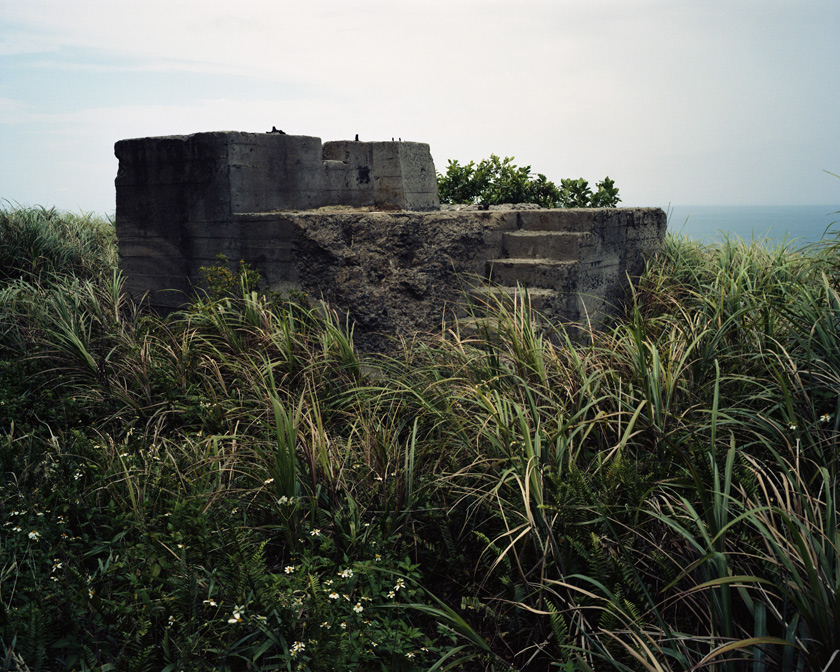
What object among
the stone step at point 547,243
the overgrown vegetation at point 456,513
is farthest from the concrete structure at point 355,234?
the overgrown vegetation at point 456,513

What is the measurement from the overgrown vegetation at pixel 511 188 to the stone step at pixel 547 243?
4.03 metres

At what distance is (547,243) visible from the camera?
543 centimetres

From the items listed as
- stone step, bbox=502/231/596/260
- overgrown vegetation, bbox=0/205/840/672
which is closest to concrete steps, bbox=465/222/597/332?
stone step, bbox=502/231/596/260

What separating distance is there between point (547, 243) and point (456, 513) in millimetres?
A: 2848

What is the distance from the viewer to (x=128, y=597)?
2.54m

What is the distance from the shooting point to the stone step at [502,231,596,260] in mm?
5340

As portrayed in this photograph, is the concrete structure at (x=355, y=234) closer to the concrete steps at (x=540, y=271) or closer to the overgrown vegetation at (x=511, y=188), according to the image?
the concrete steps at (x=540, y=271)

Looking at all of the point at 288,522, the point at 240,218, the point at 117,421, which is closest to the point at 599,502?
the point at 288,522

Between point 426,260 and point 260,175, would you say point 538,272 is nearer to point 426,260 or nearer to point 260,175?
point 426,260

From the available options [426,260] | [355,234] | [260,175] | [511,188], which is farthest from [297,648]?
[511,188]

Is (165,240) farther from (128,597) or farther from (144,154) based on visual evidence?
(128,597)

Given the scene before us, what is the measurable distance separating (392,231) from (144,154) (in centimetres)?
295

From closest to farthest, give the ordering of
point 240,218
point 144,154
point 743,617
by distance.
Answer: point 743,617 < point 240,218 < point 144,154

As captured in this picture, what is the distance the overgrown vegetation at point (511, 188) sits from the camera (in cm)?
970
